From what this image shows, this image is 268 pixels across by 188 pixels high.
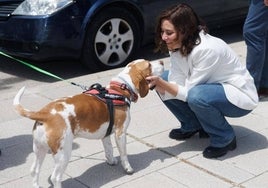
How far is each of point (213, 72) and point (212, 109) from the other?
28 centimetres

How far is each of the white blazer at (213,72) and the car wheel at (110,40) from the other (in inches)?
82.3

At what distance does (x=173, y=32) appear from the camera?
3.65m

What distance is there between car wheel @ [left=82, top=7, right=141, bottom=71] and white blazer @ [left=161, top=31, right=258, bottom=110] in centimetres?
209

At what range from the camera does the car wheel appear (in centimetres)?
586

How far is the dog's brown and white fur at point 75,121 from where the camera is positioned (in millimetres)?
3078

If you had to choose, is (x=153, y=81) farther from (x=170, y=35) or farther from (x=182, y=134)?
(x=182, y=134)

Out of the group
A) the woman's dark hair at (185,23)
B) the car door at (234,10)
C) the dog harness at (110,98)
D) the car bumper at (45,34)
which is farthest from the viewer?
the car door at (234,10)

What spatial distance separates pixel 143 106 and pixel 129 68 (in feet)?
4.70

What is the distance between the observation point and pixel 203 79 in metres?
3.79

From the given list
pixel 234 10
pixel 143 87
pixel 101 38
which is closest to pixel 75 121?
pixel 143 87

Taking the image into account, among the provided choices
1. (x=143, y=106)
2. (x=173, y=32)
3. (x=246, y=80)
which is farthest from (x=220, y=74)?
(x=143, y=106)

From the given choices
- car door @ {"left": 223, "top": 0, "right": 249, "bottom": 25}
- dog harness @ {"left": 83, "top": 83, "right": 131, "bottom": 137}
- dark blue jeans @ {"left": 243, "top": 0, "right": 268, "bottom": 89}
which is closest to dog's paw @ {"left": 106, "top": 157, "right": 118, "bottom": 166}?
dog harness @ {"left": 83, "top": 83, "right": 131, "bottom": 137}

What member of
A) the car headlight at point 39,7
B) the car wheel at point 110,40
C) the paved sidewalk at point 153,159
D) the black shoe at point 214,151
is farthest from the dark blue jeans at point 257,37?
the car headlight at point 39,7

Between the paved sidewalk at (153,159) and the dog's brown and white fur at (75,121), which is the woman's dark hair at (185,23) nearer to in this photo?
the dog's brown and white fur at (75,121)
